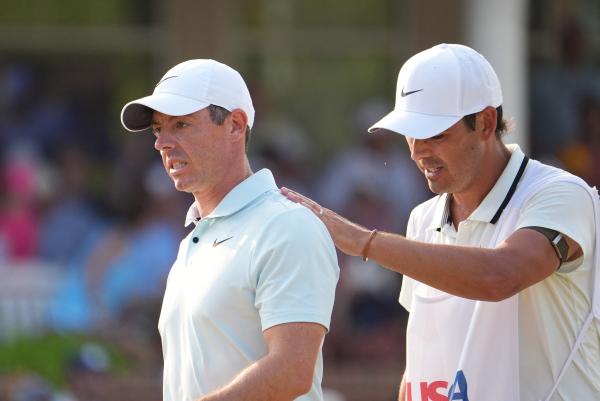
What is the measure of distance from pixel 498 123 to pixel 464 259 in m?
0.49

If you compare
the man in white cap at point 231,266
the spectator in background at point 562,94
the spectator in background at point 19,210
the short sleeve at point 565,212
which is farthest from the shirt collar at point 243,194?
the spectator in background at point 562,94

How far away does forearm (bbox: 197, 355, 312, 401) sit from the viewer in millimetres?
3197

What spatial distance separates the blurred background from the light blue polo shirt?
4237mm

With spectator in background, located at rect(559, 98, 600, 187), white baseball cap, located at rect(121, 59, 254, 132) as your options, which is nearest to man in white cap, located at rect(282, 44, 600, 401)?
white baseball cap, located at rect(121, 59, 254, 132)

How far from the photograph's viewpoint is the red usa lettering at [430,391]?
380cm

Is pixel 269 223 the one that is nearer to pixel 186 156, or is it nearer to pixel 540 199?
pixel 186 156

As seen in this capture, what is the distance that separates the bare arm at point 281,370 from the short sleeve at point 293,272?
0.03m

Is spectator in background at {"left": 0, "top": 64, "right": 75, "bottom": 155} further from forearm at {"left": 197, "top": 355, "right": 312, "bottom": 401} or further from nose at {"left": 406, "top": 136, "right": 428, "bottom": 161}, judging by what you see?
forearm at {"left": 197, "top": 355, "right": 312, "bottom": 401}

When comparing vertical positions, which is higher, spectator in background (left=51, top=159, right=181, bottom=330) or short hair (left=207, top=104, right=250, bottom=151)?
short hair (left=207, top=104, right=250, bottom=151)

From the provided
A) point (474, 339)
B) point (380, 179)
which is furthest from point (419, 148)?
point (380, 179)

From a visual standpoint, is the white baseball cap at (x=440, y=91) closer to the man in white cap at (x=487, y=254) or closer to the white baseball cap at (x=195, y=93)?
the man in white cap at (x=487, y=254)

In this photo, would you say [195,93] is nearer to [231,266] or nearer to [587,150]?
[231,266]

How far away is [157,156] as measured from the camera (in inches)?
388

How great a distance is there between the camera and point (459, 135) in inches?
146
